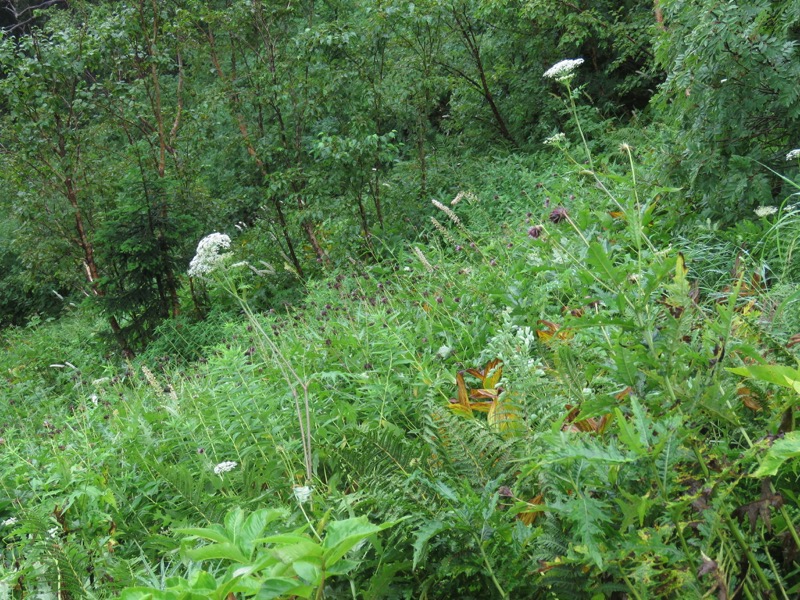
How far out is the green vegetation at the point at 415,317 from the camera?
121cm

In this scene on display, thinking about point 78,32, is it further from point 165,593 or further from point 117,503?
point 165,593

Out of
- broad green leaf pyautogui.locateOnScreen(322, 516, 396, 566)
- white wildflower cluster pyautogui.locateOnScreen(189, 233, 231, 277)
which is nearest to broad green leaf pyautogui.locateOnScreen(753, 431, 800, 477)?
broad green leaf pyautogui.locateOnScreen(322, 516, 396, 566)

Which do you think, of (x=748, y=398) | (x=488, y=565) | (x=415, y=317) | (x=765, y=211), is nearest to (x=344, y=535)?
(x=488, y=565)

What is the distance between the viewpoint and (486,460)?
156 cm

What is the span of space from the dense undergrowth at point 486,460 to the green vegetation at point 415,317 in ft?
0.04

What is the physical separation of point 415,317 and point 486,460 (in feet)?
6.62

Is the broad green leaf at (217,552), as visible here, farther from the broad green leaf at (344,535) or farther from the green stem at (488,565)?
the green stem at (488,565)

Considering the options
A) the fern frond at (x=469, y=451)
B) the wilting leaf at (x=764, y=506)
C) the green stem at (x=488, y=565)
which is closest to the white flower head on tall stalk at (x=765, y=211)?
the fern frond at (x=469, y=451)

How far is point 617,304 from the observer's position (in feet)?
4.67

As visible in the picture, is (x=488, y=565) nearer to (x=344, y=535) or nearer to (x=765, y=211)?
(x=344, y=535)

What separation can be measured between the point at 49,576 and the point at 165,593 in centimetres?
113

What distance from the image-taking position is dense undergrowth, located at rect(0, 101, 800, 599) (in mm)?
1118

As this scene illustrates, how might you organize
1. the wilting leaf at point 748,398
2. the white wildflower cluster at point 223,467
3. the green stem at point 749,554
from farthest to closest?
the white wildflower cluster at point 223,467 → the wilting leaf at point 748,398 → the green stem at point 749,554

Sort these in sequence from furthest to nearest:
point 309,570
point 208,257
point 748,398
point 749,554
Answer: point 208,257, point 748,398, point 749,554, point 309,570
